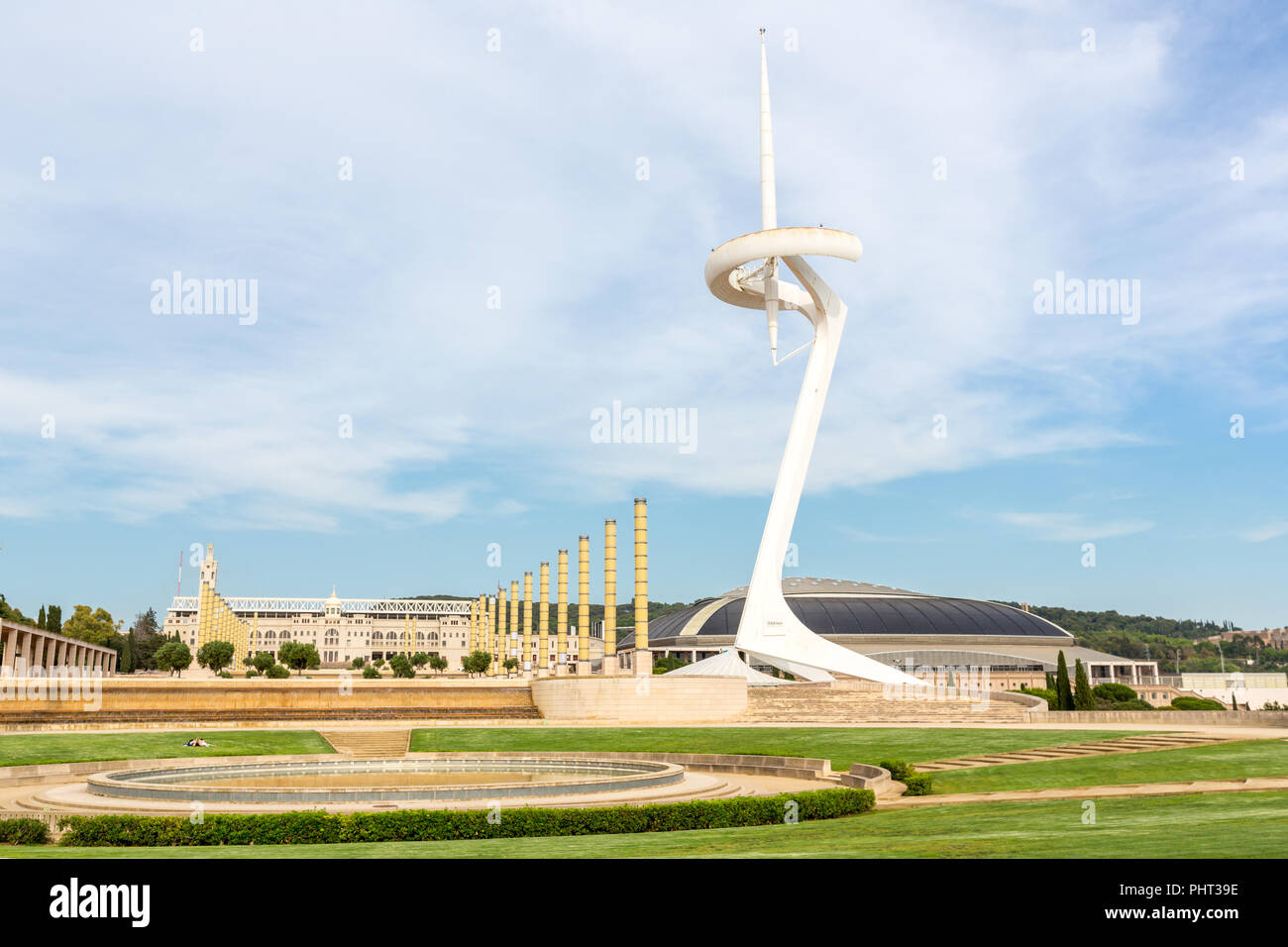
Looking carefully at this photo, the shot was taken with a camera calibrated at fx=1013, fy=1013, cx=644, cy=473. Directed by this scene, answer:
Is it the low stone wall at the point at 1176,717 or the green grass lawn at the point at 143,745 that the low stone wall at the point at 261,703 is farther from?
the low stone wall at the point at 1176,717

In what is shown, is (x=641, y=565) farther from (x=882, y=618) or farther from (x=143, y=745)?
(x=882, y=618)

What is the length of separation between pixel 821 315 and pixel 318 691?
3270 cm

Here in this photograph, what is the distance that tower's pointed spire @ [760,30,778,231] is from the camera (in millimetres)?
55375

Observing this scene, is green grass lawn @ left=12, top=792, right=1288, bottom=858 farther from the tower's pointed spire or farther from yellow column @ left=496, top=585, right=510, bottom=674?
yellow column @ left=496, top=585, right=510, bottom=674

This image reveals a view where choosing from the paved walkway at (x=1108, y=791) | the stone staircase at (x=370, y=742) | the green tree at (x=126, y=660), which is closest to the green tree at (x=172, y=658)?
the green tree at (x=126, y=660)

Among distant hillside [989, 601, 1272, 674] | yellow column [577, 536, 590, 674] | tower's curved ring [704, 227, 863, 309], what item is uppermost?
tower's curved ring [704, 227, 863, 309]

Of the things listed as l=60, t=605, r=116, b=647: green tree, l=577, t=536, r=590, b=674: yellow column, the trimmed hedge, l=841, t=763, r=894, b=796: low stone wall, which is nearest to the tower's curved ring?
l=577, t=536, r=590, b=674: yellow column

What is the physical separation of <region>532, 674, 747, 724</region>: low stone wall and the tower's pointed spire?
25300 mm

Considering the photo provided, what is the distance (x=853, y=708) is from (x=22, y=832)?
3407cm
